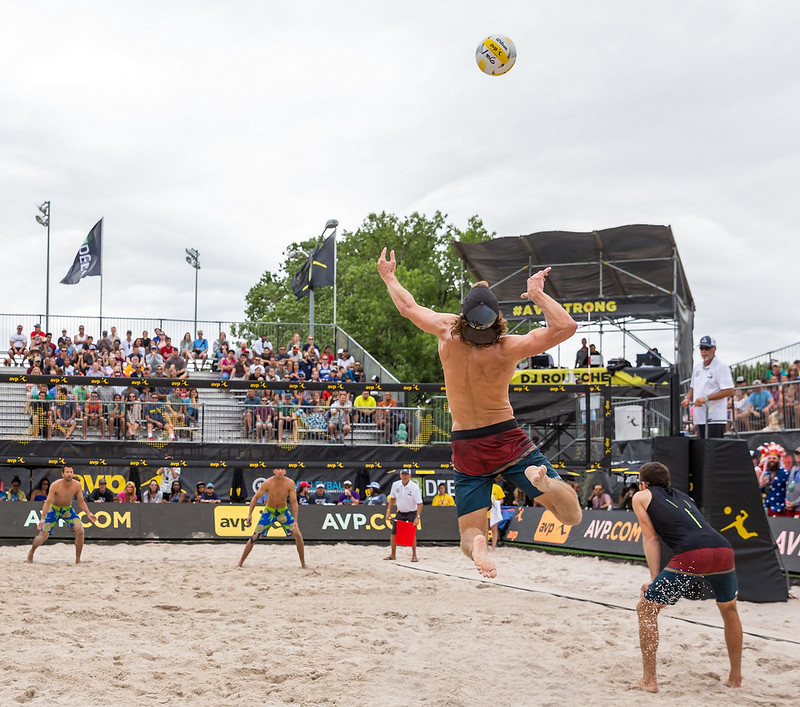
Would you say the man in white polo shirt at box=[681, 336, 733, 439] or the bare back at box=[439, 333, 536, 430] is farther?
the man in white polo shirt at box=[681, 336, 733, 439]

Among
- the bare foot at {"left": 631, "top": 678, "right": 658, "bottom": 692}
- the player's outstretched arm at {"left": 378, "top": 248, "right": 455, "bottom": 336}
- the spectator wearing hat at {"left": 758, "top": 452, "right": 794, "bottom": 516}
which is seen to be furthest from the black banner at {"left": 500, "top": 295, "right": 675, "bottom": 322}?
the player's outstretched arm at {"left": 378, "top": 248, "right": 455, "bottom": 336}

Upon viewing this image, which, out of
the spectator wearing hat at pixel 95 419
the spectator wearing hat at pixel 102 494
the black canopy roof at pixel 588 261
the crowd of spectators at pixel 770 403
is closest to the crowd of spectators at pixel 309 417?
the spectator wearing hat at pixel 95 419

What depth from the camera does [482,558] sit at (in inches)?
193

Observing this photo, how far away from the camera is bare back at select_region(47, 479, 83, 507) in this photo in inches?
516

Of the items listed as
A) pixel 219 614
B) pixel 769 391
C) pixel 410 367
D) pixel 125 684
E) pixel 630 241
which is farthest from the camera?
pixel 410 367

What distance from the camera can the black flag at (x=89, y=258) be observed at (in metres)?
Answer: 27.3

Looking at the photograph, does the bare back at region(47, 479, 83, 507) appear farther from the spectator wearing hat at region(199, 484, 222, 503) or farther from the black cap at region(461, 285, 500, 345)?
the black cap at region(461, 285, 500, 345)

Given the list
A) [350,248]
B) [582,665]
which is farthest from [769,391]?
[350,248]

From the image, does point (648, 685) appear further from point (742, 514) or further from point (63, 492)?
point (63, 492)

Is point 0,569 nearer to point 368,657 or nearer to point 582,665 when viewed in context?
point 368,657

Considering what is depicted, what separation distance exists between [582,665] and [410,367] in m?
33.5

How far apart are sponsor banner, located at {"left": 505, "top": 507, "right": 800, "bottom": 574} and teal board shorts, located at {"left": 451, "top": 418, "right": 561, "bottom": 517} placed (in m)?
7.07

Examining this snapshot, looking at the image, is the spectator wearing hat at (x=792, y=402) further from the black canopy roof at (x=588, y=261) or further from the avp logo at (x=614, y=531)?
the black canopy roof at (x=588, y=261)

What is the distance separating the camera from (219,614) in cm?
889
